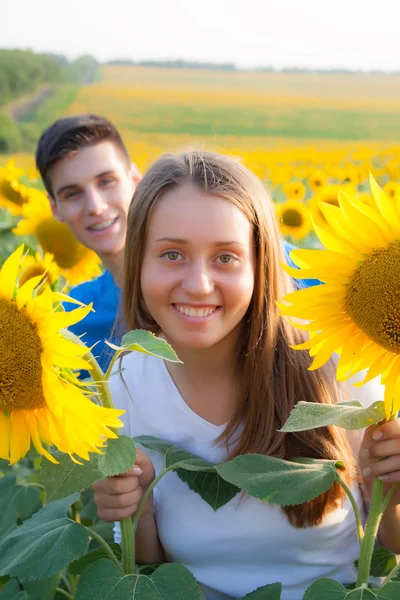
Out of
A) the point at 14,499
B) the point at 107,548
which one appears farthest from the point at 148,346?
the point at 14,499

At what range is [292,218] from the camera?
4340 millimetres

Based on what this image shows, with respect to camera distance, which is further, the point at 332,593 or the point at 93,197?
the point at 93,197

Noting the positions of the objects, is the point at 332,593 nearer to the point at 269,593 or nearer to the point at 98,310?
the point at 269,593

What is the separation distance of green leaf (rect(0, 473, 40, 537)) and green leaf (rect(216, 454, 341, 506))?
40.9 inches

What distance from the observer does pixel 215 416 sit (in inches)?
65.7

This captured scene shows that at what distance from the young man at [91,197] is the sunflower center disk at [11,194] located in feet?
4.39

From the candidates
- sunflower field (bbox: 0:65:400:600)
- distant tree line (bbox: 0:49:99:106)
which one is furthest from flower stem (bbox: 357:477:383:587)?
distant tree line (bbox: 0:49:99:106)

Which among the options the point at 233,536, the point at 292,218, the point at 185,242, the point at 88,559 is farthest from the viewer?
the point at 292,218

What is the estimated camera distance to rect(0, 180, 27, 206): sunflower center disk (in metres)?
4.50

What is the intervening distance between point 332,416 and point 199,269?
0.43 m

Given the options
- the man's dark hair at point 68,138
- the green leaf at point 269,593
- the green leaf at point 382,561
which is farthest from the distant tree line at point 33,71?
the green leaf at point 269,593

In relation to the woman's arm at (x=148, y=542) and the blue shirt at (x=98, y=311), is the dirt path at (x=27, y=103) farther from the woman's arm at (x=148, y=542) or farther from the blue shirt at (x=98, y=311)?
the woman's arm at (x=148, y=542)

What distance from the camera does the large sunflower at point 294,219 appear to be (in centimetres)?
433

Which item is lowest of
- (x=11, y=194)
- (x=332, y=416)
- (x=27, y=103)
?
(x=332, y=416)
